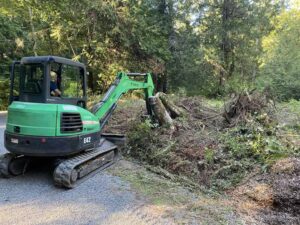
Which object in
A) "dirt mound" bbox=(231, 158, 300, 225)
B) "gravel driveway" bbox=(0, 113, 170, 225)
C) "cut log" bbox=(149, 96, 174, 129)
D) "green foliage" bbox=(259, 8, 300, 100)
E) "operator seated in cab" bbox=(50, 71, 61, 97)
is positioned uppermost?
"green foliage" bbox=(259, 8, 300, 100)

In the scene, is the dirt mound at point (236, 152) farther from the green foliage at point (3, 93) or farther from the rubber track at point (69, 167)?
the green foliage at point (3, 93)

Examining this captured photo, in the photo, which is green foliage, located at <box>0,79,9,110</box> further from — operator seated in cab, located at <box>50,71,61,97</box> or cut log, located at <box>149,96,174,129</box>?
operator seated in cab, located at <box>50,71,61,97</box>

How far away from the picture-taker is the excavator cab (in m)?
4.84

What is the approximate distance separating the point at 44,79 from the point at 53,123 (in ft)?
2.41

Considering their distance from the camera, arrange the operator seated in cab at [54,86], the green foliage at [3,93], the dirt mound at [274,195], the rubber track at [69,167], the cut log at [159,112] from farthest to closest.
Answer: the green foliage at [3,93], the cut log at [159,112], the operator seated in cab at [54,86], the rubber track at [69,167], the dirt mound at [274,195]

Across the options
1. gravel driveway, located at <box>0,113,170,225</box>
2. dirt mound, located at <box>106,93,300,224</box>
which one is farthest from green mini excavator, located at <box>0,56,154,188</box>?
dirt mound, located at <box>106,93,300,224</box>

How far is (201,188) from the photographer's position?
4938 mm

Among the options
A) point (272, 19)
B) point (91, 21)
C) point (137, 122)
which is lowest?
point (137, 122)

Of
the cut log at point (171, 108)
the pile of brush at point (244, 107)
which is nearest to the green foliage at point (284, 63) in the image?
the pile of brush at point (244, 107)

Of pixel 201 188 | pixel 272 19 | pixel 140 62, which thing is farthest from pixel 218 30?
pixel 201 188

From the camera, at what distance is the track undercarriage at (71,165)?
186 inches

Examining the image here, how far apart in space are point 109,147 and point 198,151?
6.19 feet

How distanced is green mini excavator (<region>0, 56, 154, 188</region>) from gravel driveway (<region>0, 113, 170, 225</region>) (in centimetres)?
26

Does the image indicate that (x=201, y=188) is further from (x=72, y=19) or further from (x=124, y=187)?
(x=72, y=19)
